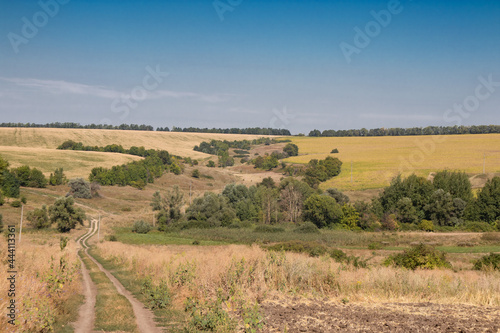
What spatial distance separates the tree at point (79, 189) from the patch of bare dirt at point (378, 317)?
101978 mm

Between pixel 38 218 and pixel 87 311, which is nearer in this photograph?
pixel 87 311

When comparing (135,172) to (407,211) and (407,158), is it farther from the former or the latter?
(407,211)

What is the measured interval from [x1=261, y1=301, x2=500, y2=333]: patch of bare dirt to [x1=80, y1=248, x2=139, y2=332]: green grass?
4223 millimetres

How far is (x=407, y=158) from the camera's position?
382ft

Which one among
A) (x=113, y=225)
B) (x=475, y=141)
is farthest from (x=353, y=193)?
(x=475, y=141)

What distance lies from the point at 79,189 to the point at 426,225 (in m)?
80.9

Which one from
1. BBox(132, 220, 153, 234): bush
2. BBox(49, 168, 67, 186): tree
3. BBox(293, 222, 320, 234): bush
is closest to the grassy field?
BBox(293, 222, 320, 234): bush

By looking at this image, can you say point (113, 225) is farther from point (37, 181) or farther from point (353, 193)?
point (353, 193)

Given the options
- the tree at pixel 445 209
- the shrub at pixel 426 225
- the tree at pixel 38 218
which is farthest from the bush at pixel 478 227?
the tree at pixel 38 218

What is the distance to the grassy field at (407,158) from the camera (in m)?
99.0

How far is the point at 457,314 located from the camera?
35.6 ft

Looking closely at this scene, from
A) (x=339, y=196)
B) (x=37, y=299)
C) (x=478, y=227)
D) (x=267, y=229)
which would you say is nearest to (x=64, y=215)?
(x=267, y=229)

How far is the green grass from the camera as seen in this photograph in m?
12.0

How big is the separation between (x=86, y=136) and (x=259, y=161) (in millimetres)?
85141
